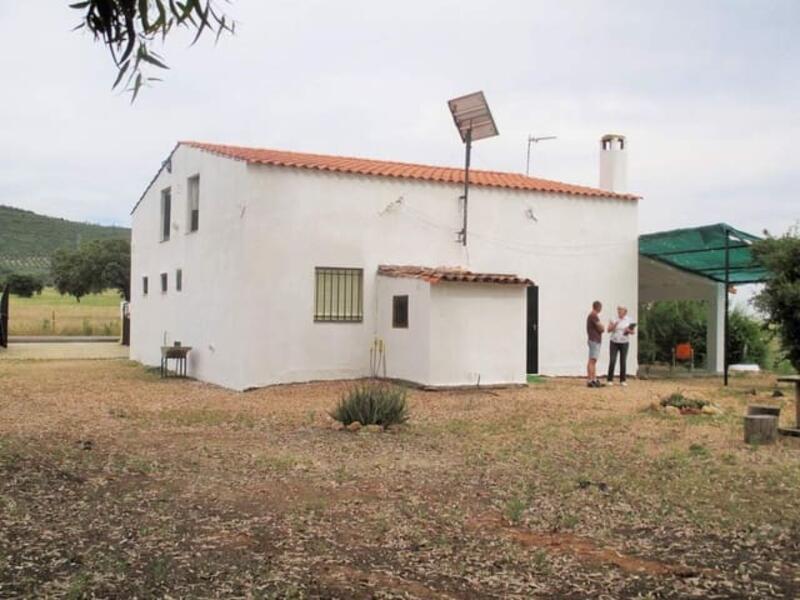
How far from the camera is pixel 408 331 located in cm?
Answer: 1592

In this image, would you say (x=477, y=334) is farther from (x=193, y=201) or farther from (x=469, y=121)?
(x=193, y=201)

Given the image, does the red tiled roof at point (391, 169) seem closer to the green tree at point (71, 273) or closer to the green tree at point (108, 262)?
the green tree at point (108, 262)

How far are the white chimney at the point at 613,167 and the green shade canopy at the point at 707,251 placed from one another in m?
1.56

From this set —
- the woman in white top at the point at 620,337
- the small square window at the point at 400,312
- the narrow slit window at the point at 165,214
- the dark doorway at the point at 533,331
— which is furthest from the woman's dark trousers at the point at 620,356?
the narrow slit window at the point at 165,214

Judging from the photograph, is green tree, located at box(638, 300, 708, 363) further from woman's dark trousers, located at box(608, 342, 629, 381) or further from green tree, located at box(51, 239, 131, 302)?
green tree, located at box(51, 239, 131, 302)

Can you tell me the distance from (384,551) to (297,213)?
11380mm

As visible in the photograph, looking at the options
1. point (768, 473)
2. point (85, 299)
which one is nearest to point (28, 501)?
point (768, 473)

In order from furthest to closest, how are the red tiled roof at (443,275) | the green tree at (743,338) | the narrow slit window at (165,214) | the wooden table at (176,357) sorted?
the green tree at (743,338), the narrow slit window at (165,214), the wooden table at (176,357), the red tiled roof at (443,275)

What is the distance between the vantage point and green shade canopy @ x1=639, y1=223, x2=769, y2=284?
17.4m

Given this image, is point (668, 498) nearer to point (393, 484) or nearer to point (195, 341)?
point (393, 484)

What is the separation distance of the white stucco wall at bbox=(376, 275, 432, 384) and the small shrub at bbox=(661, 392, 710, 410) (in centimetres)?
429

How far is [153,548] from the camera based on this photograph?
5379 millimetres

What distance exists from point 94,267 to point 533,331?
62570mm

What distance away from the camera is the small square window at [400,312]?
1606cm
